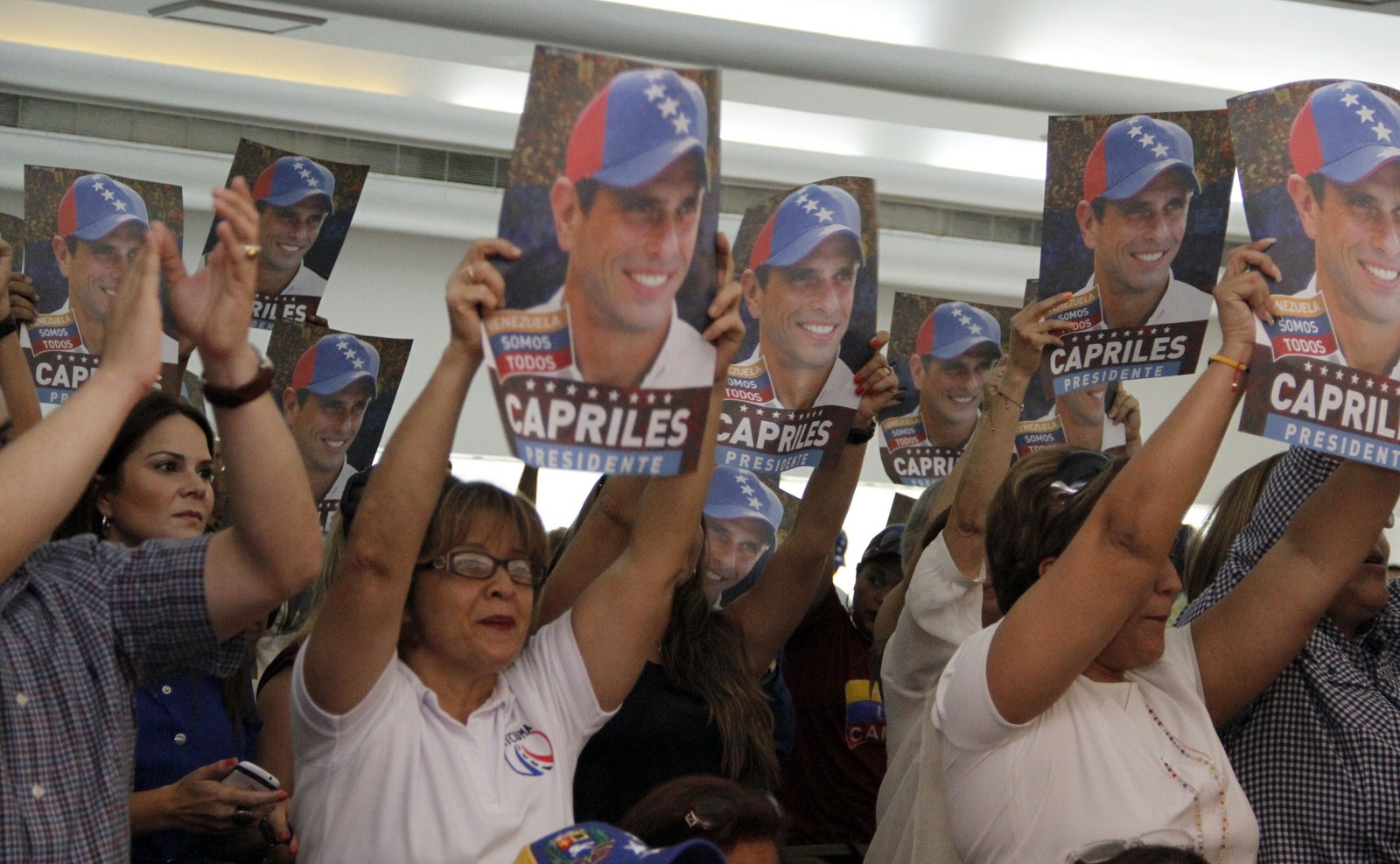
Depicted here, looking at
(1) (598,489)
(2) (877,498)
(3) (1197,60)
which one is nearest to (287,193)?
(1) (598,489)

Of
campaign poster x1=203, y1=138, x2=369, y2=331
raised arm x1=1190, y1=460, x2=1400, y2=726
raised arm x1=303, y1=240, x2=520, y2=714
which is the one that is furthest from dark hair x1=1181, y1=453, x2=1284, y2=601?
campaign poster x1=203, y1=138, x2=369, y2=331

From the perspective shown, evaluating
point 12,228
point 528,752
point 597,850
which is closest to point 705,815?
point 597,850

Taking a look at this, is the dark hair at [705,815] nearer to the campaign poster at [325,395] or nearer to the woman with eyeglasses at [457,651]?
the woman with eyeglasses at [457,651]

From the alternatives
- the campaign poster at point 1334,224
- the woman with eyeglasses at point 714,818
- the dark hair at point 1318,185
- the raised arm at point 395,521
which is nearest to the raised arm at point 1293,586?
the campaign poster at point 1334,224

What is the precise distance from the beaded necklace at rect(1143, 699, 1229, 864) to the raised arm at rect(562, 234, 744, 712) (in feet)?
2.13

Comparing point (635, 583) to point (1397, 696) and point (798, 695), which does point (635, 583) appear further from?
point (798, 695)

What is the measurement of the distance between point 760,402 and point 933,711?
77 centimetres

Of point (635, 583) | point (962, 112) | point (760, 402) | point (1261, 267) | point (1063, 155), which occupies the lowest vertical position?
point (635, 583)

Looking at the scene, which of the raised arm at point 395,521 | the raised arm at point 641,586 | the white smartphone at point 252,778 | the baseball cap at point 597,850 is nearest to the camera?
the baseball cap at point 597,850

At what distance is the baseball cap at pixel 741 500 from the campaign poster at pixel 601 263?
57.0 inches

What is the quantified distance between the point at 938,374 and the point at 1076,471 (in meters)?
1.46

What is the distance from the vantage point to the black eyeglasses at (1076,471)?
2.17m

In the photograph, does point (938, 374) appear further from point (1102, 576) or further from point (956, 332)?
point (1102, 576)

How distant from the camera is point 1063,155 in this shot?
2.67 meters
